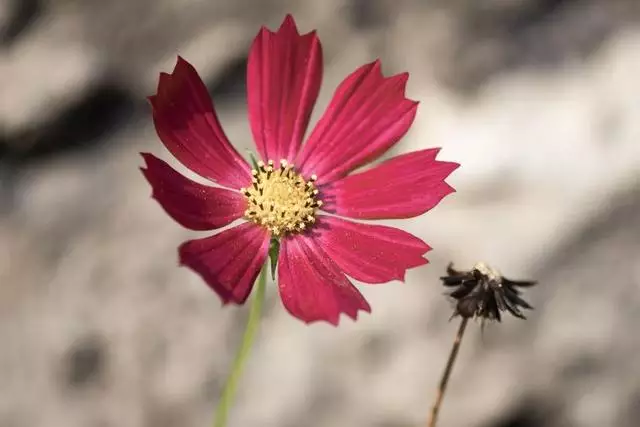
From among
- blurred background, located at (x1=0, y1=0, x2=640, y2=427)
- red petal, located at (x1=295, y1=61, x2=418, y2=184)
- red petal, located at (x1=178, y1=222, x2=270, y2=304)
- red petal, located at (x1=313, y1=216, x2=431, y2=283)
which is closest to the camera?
red petal, located at (x1=178, y1=222, x2=270, y2=304)

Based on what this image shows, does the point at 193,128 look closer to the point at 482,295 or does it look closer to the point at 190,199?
the point at 190,199

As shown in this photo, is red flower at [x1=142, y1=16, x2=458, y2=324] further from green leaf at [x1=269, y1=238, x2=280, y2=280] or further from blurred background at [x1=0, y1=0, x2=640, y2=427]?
blurred background at [x1=0, y1=0, x2=640, y2=427]

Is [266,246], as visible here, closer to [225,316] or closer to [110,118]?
[225,316]

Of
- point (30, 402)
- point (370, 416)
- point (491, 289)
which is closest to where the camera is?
point (491, 289)

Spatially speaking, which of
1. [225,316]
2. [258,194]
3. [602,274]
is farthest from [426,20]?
[258,194]

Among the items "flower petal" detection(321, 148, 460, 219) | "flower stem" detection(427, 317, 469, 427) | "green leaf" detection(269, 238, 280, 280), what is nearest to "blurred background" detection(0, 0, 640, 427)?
"flower petal" detection(321, 148, 460, 219)

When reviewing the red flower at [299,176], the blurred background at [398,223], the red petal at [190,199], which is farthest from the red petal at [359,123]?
the blurred background at [398,223]

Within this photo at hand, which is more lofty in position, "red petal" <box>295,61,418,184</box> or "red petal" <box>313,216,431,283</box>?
"red petal" <box>295,61,418,184</box>

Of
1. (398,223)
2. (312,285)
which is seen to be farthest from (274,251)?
(398,223)
